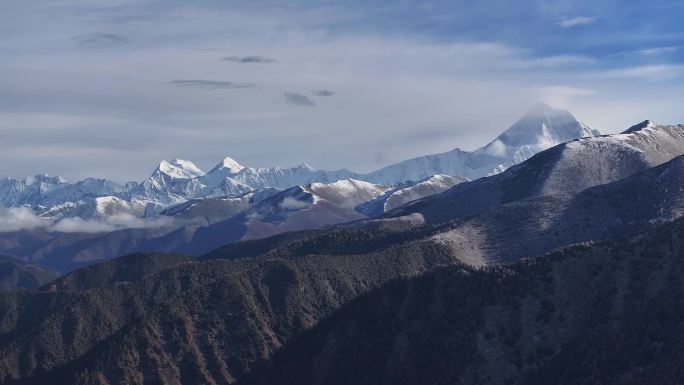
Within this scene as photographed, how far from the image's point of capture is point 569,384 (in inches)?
7092

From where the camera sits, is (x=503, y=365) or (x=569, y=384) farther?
(x=503, y=365)

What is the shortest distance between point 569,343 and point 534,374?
34.5ft

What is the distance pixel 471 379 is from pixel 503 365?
6.77 m

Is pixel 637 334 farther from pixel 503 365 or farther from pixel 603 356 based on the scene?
pixel 503 365

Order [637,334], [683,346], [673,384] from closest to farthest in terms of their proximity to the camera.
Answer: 1. [673,384]
2. [683,346]
3. [637,334]

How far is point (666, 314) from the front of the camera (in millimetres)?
191000

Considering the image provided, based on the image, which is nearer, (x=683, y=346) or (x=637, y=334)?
(x=683, y=346)

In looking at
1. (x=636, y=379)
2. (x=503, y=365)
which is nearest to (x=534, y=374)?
(x=503, y=365)

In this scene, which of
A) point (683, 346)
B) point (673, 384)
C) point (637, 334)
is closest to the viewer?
point (673, 384)

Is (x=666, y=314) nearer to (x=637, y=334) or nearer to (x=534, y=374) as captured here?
(x=637, y=334)

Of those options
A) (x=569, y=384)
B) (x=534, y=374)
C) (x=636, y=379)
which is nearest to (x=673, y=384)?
(x=636, y=379)

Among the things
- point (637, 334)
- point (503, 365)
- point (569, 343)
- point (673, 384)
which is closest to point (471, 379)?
point (503, 365)

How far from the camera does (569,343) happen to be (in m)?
197

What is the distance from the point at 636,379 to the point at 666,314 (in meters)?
26.1
